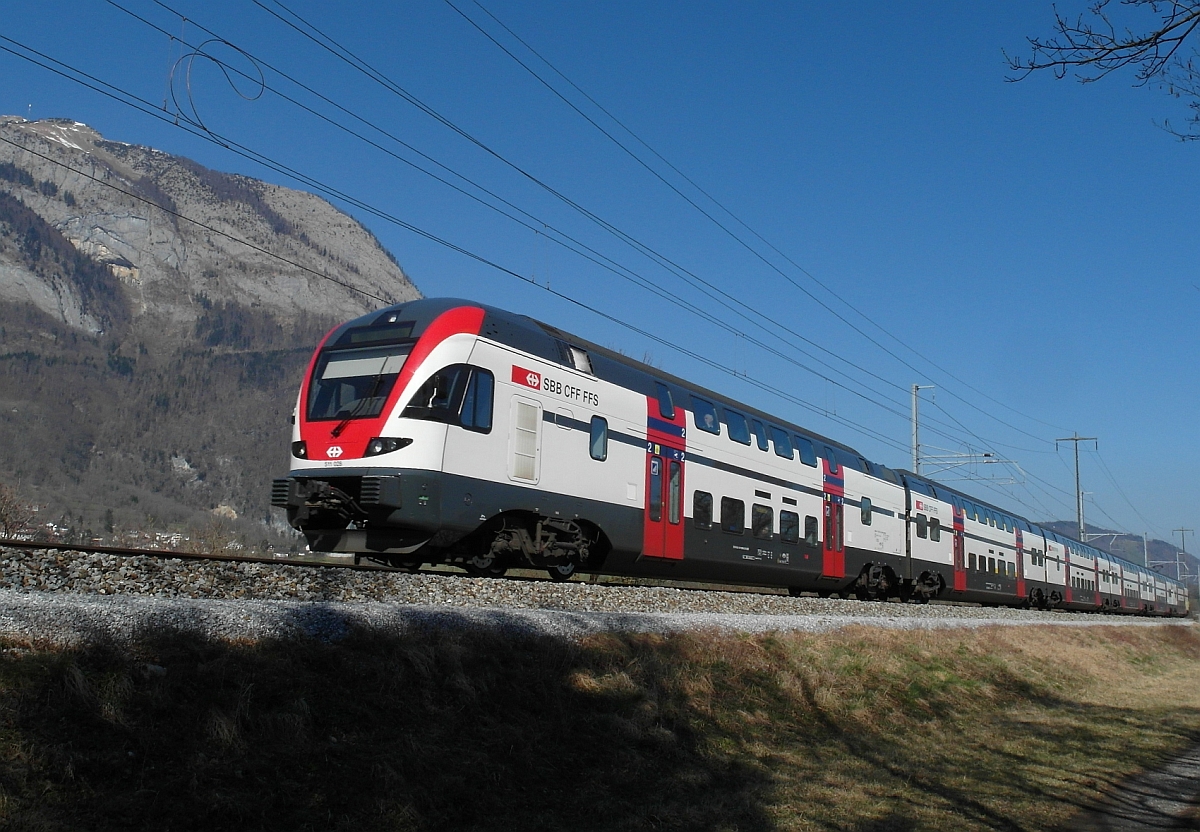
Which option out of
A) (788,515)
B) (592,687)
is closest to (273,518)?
(788,515)

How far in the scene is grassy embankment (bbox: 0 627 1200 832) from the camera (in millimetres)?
5758

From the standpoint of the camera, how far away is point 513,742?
25.7 feet

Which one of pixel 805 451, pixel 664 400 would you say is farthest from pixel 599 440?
pixel 805 451

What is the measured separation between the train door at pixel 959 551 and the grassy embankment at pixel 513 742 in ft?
60.0

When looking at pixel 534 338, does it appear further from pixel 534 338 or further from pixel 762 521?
pixel 762 521

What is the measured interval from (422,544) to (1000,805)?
717cm

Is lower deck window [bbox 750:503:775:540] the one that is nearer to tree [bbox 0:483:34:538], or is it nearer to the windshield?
the windshield

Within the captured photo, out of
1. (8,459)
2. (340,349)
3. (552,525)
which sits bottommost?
(552,525)

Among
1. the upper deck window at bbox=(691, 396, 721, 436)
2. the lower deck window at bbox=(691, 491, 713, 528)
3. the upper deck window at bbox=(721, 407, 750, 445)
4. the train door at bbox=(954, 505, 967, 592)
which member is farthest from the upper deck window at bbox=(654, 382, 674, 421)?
the train door at bbox=(954, 505, 967, 592)

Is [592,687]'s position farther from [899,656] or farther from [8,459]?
[8,459]

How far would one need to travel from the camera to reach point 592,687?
9.33 metres

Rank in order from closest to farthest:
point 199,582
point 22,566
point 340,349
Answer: point 22,566 < point 199,582 < point 340,349

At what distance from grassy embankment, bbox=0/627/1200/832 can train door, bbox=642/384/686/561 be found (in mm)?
3990

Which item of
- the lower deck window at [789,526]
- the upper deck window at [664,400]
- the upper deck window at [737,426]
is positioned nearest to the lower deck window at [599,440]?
the upper deck window at [664,400]
